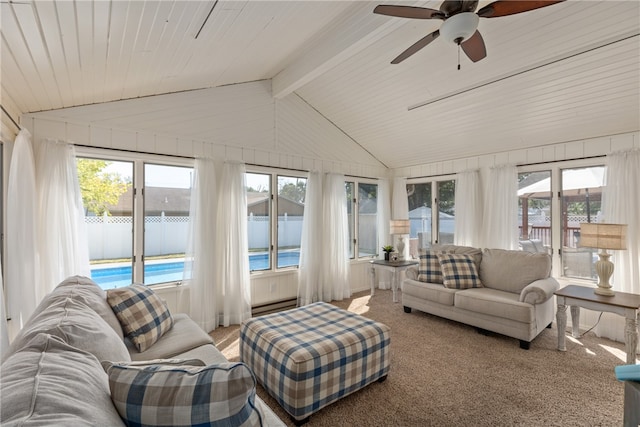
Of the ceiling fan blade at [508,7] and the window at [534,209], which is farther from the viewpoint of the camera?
the window at [534,209]

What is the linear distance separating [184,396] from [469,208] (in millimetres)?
4803

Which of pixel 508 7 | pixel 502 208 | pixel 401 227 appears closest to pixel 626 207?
pixel 502 208

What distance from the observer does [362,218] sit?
19.0ft

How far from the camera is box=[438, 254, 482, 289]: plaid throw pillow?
3869mm

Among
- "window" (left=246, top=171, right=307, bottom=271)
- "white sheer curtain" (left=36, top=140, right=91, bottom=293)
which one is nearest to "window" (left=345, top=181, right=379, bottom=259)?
"window" (left=246, top=171, right=307, bottom=271)

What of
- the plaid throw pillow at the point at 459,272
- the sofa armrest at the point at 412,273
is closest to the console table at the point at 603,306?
the plaid throw pillow at the point at 459,272

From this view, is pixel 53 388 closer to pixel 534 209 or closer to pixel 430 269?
pixel 430 269

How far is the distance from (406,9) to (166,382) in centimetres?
239

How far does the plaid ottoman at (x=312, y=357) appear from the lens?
Answer: 6.65 ft

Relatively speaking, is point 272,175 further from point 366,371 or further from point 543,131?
point 543,131

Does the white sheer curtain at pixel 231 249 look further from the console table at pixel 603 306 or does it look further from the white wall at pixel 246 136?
the console table at pixel 603 306

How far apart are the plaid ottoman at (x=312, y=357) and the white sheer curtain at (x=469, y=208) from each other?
2983 mm

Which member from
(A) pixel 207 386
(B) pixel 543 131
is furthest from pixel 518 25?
(A) pixel 207 386

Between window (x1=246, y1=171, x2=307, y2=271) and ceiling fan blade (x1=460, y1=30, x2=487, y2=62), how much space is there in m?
3.02
